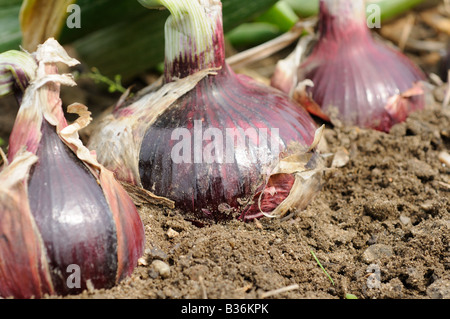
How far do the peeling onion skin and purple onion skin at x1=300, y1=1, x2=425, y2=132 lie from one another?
0.27 metres

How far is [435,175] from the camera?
4.62 feet

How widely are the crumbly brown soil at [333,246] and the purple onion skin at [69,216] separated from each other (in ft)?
0.18

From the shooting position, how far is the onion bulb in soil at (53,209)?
96cm

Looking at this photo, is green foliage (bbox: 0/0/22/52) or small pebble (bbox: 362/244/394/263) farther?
green foliage (bbox: 0/0/22/52)

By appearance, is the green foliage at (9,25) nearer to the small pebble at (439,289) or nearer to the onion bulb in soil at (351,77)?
the onion bulb in soil at (351,77)

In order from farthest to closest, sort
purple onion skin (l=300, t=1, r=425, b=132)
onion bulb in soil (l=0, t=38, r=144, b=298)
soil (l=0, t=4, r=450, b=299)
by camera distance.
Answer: purple onion skin (l=300, t=1, r=425, b=132) → soil (l=0, t=4, r=450, b=299) → onion bulb in soil (l=0, t=38, r=144, b=298)

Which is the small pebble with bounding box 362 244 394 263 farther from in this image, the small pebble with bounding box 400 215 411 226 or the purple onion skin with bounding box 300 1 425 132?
the purple onion skin with bounding box 300 1 425 132

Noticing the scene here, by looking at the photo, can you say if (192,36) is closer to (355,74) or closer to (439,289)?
(355,74)

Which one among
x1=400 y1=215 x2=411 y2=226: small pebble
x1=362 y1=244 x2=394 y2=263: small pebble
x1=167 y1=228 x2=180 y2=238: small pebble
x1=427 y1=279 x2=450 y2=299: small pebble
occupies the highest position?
x1=167 y1=228 x2=180 y2=238: small pebble

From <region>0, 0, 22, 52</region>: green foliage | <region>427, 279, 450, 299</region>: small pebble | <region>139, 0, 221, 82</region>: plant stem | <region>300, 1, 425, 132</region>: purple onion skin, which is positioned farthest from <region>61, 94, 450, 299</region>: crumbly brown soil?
<region>0, 0, 22, 52</region>: green foliage

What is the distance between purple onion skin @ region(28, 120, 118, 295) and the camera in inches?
38.1

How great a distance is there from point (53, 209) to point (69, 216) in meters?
0.03
